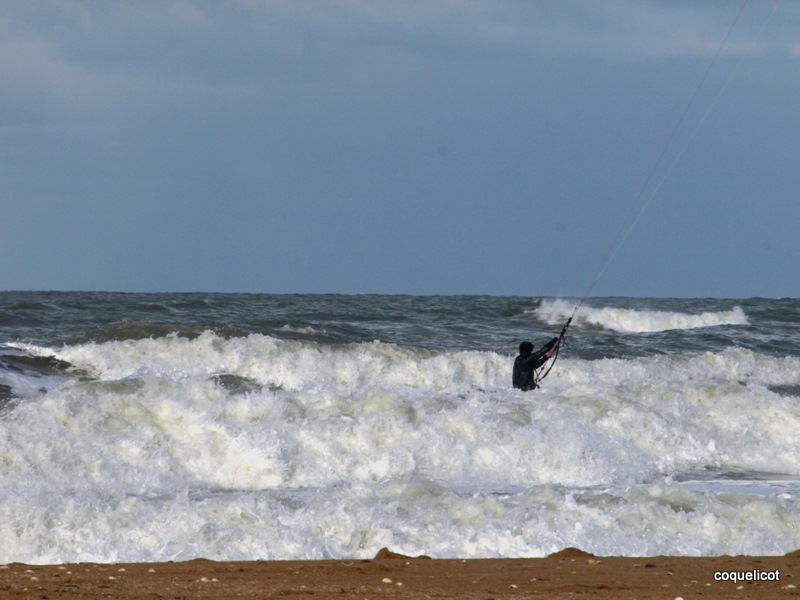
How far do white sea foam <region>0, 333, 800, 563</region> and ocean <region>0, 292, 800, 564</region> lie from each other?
0.03 metres

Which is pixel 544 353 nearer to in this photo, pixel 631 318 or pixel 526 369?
pixel 526 369

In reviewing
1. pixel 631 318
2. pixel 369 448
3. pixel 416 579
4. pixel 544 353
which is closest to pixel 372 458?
pixel 369 448

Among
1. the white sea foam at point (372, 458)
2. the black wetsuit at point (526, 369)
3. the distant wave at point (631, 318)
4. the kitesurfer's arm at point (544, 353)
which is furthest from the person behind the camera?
the distant wave at point (631, 318)

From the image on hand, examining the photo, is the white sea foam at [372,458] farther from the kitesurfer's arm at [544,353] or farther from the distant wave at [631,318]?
the distant wave at [631,318]

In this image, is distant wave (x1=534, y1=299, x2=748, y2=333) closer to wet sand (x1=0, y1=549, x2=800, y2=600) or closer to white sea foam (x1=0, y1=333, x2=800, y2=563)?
white sea foam (x1=0, y1=333, x2=800, y2=563)

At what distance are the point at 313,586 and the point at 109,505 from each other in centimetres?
294

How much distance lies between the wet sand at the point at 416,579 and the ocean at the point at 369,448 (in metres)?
0.74

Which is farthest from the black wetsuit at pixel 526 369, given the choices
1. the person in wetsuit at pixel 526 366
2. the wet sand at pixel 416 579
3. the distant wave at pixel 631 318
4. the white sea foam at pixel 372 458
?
the distant wave at pixel 631 318

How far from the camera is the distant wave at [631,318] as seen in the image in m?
32.0

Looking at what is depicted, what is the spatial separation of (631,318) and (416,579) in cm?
2916

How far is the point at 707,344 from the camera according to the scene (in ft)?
78.0

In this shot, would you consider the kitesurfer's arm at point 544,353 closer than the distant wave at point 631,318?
Yes

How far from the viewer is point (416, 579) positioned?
5492mm

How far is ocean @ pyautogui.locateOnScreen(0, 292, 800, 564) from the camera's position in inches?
274
